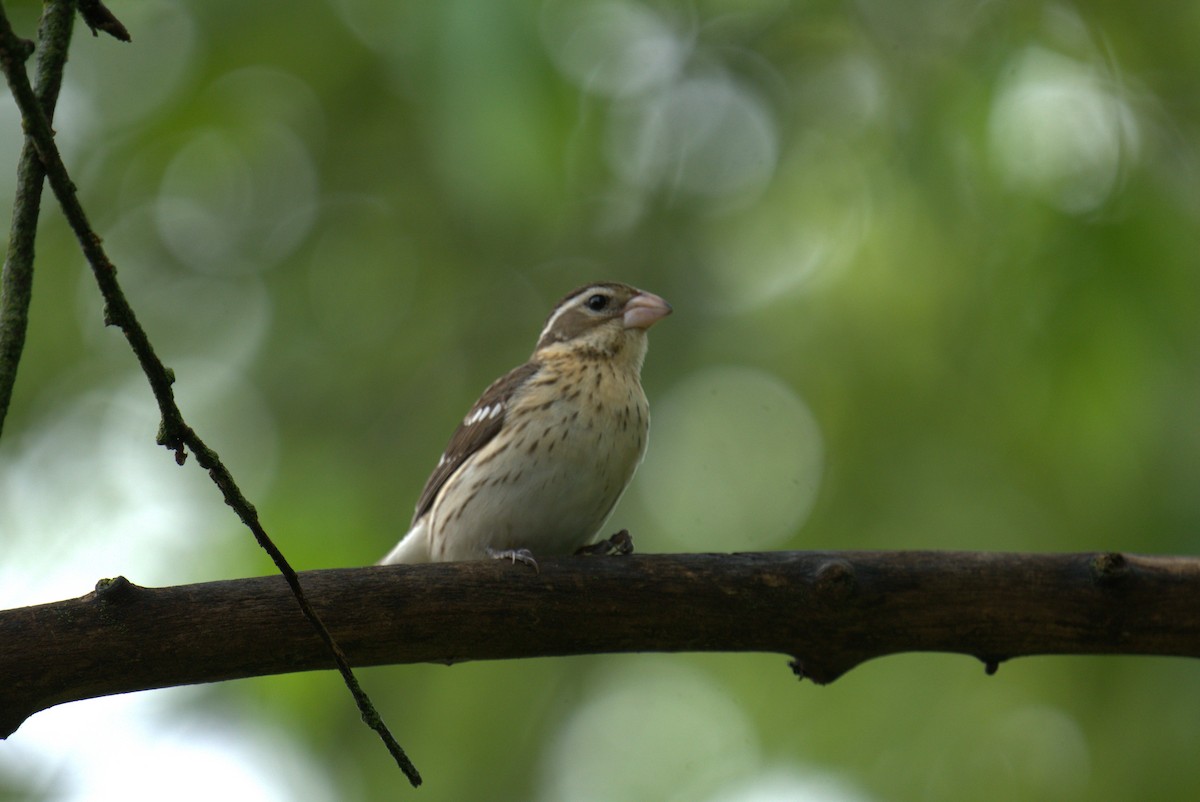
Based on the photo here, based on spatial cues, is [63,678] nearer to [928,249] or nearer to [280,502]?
[280,502]

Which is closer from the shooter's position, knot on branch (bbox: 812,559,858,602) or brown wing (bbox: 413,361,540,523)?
knot on branch (bbox: 812,559,858,602)

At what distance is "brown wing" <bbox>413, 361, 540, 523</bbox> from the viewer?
5035 millimetres

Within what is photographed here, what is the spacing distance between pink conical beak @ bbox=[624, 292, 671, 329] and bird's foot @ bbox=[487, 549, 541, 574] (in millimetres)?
1303

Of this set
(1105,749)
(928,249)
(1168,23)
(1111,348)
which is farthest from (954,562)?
(1168,23)

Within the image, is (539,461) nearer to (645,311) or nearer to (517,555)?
(517,555)

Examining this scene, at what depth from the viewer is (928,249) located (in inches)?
205

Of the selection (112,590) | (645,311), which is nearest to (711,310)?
(645,311)

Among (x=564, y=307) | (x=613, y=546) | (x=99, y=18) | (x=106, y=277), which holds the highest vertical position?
(x=564, y=307)

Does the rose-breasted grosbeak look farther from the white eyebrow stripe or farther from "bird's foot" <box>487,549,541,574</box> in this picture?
the white eyebrow stripe

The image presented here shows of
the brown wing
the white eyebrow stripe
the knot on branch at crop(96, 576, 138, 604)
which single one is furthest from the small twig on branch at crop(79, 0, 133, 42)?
the white eyebrow stripe

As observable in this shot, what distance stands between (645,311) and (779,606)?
2.16 m

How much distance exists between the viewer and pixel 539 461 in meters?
4.75

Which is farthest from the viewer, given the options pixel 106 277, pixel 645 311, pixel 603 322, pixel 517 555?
pixel 603 322

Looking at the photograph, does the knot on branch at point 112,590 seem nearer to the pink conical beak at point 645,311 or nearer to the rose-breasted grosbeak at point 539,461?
the rose-breasted grosbeak at point 539,461
